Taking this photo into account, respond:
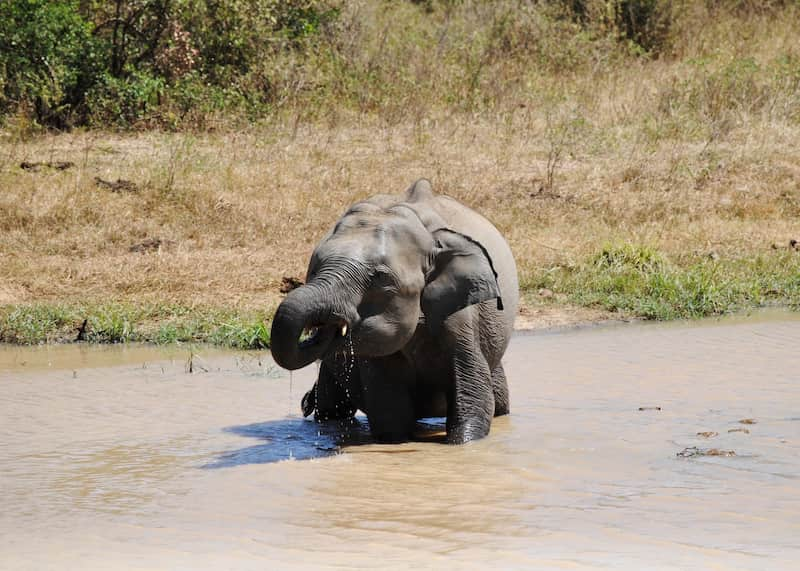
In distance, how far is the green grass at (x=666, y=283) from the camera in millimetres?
11383

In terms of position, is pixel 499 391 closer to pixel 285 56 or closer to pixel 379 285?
pixel 379 285

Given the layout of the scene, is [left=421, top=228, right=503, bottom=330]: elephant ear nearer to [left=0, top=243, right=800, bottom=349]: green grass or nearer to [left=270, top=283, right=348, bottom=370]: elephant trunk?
[left=270, top=283, right=348, bottom=370]: elephant trunk

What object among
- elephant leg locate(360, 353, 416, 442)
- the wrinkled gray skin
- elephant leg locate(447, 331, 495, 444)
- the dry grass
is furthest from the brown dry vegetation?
elephant leg locate(447, 331, 495, 444)

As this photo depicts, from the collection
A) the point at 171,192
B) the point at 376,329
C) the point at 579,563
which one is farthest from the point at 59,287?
the point at 579,563

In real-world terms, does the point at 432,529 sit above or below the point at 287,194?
below

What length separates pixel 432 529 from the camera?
5395mm

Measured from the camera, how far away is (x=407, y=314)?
675 centimetres

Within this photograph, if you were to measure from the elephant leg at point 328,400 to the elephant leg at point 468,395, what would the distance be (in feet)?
3.03

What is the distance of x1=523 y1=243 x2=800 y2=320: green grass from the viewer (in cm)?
1138

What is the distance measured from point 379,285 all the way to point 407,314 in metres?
0.26

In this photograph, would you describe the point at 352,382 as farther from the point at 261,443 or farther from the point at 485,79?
the point at 485,79

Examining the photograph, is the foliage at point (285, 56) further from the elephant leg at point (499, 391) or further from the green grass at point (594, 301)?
the elephant leg at point (499, 391)

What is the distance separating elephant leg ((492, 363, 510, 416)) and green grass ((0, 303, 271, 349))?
2.65 meters

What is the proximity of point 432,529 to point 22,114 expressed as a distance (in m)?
11.5
